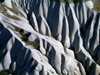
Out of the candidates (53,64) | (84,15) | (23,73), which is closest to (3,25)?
(23,73)

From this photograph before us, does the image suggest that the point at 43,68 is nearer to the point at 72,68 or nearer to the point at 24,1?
the point at 72,68

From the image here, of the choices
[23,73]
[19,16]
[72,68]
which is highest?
[19,16]

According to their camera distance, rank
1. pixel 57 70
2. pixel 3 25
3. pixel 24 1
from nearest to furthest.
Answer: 1. pixel 3 25
2. pixel 57 70
3. pixel 24 1

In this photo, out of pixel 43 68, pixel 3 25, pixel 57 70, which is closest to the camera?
pixel 43 68

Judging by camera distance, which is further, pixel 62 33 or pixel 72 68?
pixel 62 33

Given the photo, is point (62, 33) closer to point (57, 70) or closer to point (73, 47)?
point (73, 47)

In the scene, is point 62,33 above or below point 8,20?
below
